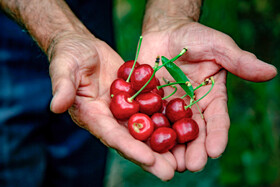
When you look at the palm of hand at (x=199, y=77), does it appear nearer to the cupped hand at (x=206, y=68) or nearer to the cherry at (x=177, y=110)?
the cupped hand at (x=206, y=68)

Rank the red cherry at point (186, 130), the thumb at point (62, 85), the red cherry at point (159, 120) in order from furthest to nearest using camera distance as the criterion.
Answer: the red cherry at point (159, 120) → the red cherry at point (186, 130) → the thumb at point (62, 85)

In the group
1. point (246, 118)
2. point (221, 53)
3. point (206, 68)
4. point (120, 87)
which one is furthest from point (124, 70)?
point (246, 118)

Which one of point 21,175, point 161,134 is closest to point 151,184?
point 21,175

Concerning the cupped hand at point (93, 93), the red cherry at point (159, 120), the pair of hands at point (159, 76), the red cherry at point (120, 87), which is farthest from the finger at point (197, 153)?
the red cherry at point (120, 87)

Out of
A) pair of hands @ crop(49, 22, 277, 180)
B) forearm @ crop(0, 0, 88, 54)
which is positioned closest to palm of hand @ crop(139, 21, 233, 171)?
pair of hands @ crop(49, 22, 277, 180)

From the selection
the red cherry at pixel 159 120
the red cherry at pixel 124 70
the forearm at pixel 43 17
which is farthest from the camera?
the forearm at pixel 43 17

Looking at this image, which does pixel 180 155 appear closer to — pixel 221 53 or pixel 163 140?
pixel 163 140

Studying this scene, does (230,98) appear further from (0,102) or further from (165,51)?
(0,102)
